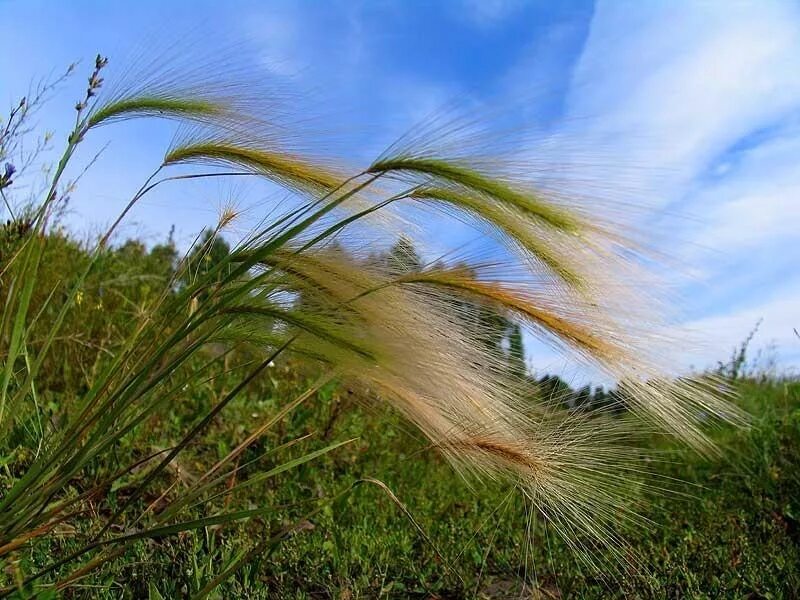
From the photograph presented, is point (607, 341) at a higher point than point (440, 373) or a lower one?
higher

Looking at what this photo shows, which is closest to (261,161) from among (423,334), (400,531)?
(423,334)

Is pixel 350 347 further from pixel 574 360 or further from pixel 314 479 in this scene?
pixel 314 479

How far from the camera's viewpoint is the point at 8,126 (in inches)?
92.1

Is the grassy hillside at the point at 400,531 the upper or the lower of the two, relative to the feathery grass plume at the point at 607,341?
lower

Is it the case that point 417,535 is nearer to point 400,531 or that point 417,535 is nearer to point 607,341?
point 400,531

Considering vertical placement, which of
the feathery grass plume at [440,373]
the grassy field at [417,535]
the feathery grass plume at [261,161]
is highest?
the feathery grass plume at [261,161]

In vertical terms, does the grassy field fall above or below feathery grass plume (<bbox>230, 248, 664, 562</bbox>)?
below

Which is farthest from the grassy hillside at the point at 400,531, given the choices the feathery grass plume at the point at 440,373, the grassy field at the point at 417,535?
the feathery grass plume at the point at 440,373

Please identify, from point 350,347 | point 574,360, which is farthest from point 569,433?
point 350,347

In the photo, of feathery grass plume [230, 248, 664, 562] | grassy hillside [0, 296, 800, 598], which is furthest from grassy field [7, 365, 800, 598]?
feathery grass plume [230, 248, 664, 562]

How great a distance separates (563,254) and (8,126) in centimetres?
180

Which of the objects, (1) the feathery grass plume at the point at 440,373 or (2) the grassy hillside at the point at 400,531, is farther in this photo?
(2) the grassy hillside at the point at 400,531

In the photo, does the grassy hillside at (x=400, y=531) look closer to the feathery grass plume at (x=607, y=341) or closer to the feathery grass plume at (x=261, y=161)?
the feathery grass plume at (x=607, y=341)

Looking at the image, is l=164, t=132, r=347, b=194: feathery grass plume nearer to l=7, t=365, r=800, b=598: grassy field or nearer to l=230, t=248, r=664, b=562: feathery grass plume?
l=230, t=248, r=664, b=562: feathery grass plume
